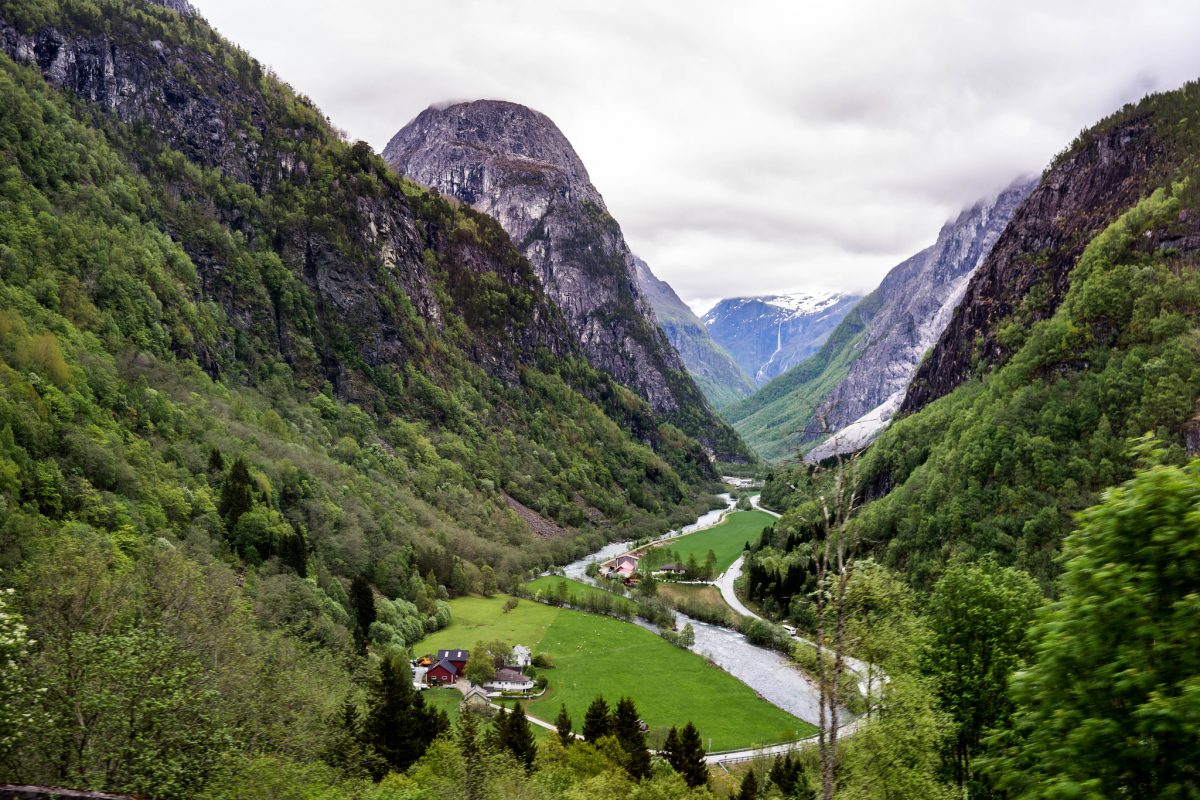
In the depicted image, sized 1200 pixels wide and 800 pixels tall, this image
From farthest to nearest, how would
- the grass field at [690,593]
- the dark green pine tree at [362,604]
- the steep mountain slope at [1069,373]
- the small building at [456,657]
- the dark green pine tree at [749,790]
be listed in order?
the grass field at [690,593], the steep mountain slope at [1069,373], the dark green pine tree at [362,604], the small building at [456,657], the dark green pine tree at [749,790]

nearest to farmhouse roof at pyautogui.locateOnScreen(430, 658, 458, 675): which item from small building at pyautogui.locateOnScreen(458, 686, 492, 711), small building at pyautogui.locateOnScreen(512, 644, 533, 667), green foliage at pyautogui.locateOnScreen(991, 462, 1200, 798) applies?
small building at pyautogui.locateOnScreen(458, 686, 492, 711)

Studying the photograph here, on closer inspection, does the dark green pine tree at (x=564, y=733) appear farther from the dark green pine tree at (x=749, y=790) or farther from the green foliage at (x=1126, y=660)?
the green foliage at (x=1126, y=660)

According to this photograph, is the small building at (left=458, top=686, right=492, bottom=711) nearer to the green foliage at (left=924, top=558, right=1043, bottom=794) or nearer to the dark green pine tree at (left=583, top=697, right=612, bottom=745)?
the dark green pine tree at (left=583, top=697, right=612, bottom=745)

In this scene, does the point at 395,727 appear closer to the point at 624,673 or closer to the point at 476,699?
the point at 476,699

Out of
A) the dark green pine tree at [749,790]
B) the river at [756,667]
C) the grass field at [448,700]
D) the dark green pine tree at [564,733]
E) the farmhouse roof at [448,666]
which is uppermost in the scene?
the dark green pine tree at [564,733]

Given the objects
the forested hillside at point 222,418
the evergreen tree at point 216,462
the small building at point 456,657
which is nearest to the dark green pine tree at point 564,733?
the forested hillside at point 222,418

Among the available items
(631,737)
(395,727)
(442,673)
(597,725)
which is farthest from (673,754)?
(442,673)
